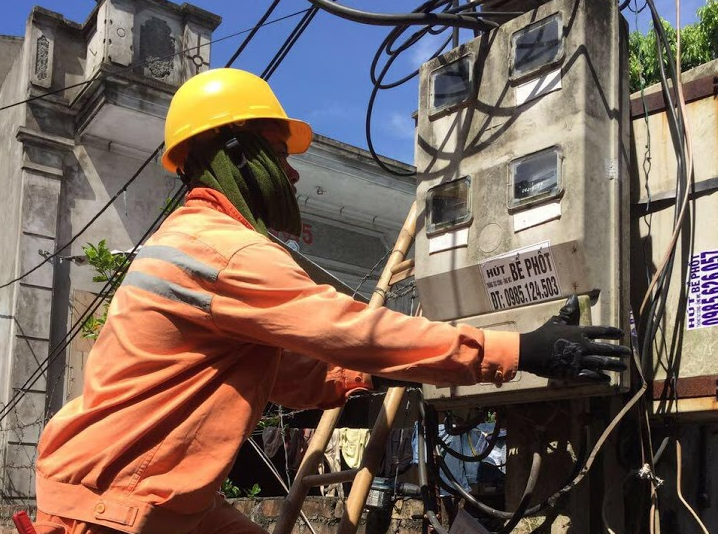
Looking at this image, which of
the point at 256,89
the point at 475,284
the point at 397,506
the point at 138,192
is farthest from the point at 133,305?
the point at 138,192

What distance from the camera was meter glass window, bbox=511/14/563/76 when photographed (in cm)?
337

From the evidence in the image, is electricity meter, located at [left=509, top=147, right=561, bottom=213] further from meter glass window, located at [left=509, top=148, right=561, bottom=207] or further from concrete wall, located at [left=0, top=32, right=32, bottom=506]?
concrete wall, located at [left=0, top=32, right=32, bottom=506]

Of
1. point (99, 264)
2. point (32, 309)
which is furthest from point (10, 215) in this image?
point (99, 264)

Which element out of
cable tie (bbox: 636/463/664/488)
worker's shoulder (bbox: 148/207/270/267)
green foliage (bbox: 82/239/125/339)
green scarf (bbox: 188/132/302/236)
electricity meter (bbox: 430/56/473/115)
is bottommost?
cable tie (bbox: 636/463/664/488)

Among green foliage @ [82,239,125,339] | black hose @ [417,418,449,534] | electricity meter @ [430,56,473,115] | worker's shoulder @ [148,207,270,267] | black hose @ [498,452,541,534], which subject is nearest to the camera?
worker's shoulder @ [148,207,270,267]

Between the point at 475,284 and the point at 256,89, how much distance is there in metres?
1.18

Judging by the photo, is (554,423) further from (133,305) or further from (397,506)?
(397,506)

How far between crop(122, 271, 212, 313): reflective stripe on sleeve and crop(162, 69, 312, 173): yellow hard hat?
510mm

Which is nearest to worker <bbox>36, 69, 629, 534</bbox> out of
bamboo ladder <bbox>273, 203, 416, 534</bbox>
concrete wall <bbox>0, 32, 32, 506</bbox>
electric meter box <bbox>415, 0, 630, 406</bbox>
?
electric meter box <bbox>415, 0, 630, 406</bbox>

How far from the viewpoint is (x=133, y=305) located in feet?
8.20

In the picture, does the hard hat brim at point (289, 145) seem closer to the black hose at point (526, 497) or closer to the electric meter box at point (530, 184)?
the electric meter box at point (530, 184)

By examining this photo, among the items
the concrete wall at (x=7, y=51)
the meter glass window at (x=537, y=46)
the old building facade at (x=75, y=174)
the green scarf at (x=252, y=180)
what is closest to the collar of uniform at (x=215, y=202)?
the green scarf at (x=252, y=180)

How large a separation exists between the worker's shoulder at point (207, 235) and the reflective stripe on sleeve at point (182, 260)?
2 cm

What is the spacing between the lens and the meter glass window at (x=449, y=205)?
11.8ft
